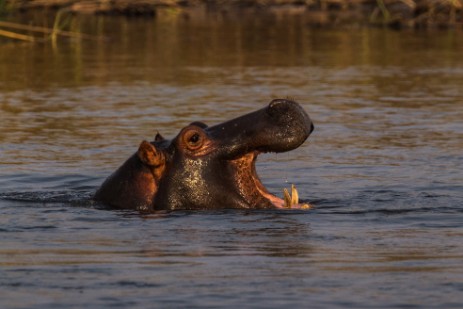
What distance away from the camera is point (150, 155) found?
296 inches

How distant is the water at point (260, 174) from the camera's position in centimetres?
570

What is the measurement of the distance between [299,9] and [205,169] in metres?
21.8

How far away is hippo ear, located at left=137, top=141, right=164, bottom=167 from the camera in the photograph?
747 cm

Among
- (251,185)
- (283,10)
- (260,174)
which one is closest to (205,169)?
(251,185)

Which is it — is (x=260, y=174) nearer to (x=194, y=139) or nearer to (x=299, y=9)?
(x=194, y=139)

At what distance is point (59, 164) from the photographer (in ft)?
33.9

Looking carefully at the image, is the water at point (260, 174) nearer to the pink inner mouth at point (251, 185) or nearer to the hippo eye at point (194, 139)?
the pink inner mouth at point (251, 185)

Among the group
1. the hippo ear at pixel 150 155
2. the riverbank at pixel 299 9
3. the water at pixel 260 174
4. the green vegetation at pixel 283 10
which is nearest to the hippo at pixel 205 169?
the hippo ear at pixel 150 155

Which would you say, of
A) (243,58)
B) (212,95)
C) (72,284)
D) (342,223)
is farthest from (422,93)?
(72,284)

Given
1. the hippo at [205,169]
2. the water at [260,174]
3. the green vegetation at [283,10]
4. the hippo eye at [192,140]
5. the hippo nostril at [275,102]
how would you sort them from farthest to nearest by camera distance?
the green vegetation at [283,10]
the hippo eye at [192,140]
the hippo at [205,169]
the hippo nostril at [275,102]
the water at [260,174]

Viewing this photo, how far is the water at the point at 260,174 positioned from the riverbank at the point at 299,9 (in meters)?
3.61

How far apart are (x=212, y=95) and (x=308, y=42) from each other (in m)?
7.21

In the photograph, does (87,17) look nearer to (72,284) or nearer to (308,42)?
(308,42)

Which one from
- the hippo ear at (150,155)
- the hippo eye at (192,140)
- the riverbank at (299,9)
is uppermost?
the hippo eye at (192,140)
